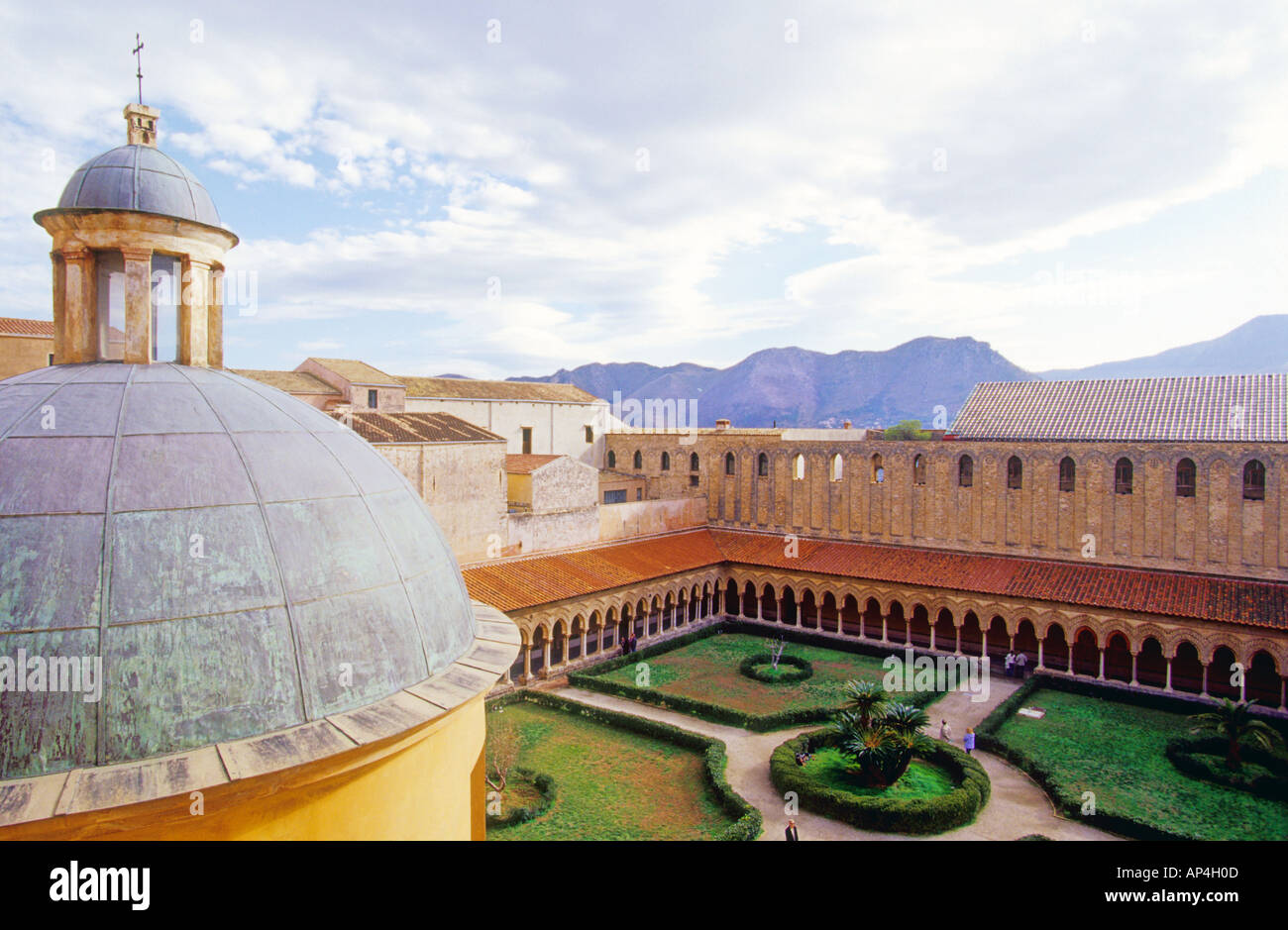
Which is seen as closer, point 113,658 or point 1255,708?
point 113,658

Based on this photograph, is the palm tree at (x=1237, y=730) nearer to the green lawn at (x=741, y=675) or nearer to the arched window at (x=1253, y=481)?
the arched window at (x=1253, y=481)

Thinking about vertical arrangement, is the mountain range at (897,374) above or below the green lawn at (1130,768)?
above

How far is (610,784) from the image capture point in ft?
56.5

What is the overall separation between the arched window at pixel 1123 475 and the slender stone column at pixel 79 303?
96.6 feet

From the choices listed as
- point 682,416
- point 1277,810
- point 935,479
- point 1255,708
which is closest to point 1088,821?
point 1277,810

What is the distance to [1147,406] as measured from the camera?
29141 millimetres

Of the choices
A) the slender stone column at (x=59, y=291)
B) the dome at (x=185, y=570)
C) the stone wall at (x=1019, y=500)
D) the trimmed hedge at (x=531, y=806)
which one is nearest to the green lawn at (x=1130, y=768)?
the stone wall at (x=1019, y=500)

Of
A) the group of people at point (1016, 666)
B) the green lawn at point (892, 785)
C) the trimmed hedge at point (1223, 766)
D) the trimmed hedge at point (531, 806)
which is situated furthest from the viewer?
the group of people at point (1016, 666)

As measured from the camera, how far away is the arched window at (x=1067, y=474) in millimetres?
27281
